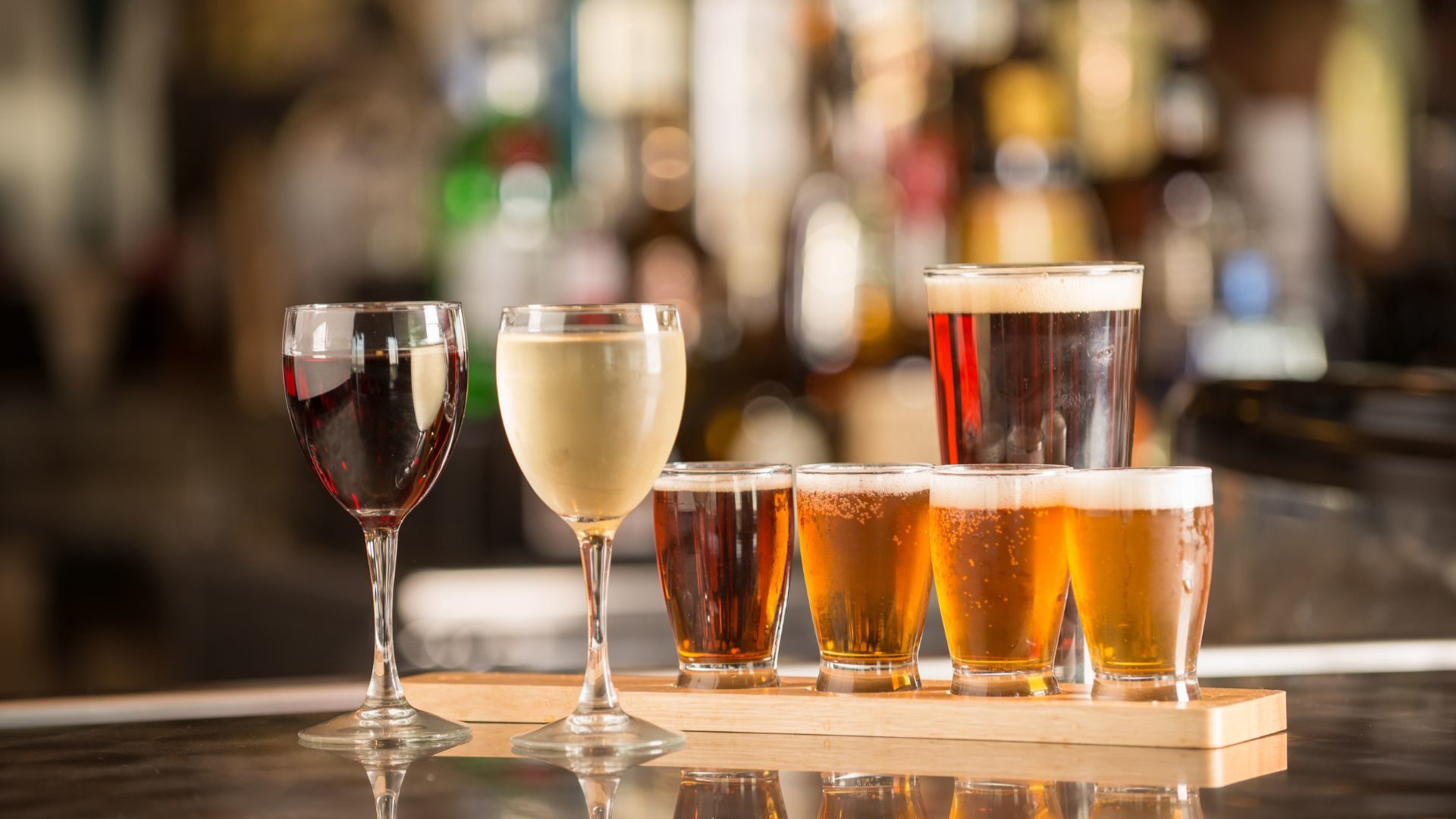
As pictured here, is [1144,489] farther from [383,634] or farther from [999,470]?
[383,634]

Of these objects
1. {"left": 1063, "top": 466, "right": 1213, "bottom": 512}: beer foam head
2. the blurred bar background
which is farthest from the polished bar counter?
the blurred bar background

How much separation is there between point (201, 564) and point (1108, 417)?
→ 247cm

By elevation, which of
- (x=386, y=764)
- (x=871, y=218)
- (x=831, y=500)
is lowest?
(x=386, y=764)

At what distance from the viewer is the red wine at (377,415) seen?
81 centimetres

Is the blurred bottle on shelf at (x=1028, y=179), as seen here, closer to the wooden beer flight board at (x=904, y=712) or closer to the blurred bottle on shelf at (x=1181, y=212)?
the blurred bottle on shelf at (x=1181, y=212)

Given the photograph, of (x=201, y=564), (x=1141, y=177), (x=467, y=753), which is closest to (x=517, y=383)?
(x=467, y=753)

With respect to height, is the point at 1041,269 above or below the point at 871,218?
below

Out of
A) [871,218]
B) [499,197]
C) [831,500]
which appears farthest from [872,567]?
[499,197]

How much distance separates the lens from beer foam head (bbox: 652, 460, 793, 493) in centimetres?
83

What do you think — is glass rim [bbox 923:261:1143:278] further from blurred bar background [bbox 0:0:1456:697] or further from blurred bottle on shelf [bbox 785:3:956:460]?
blurred bottle on shelf [bbox 785:3:956:460]

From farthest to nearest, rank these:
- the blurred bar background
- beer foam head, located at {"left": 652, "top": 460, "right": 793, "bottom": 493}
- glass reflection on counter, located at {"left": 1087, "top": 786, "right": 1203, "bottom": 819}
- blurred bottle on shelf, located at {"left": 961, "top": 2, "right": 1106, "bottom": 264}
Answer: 1. blurred bottle on shelf, located at {"left": 961, "top": 2, "right": 1106, "bottom": 264}
2. the blurred bar background
3. beer foam head, located at {"left": 652, "top": 460, "right": 793, "bottom": 493}
4. glass reflection on counter, located at {"left": 1087, "top": 786, "right": 1203, "bottom": 819}

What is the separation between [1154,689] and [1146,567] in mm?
52

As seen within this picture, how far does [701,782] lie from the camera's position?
680mm

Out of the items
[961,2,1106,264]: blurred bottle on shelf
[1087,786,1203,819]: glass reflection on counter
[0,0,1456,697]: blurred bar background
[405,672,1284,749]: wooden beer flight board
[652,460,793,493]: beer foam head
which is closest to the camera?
[1087,786,1203,819]: glass reflection on counter
